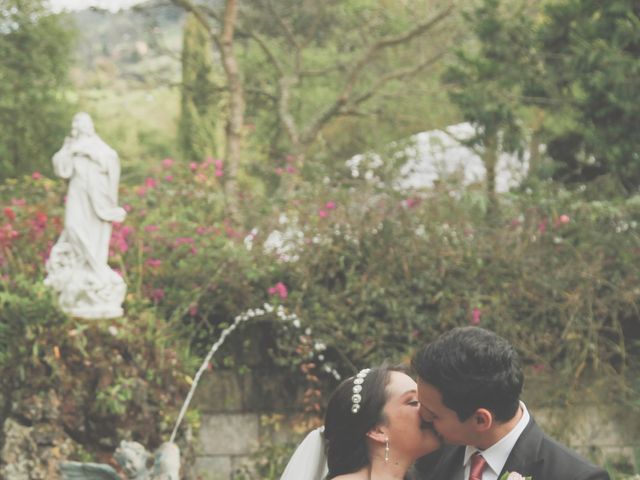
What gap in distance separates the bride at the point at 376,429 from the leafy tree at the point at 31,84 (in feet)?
39.9

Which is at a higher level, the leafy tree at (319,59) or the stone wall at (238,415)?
the leafy tree at (319,59)

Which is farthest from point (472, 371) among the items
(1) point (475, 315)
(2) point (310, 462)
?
(1) point (475, 315)

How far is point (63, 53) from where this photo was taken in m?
16.0

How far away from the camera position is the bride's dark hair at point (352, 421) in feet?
10.6

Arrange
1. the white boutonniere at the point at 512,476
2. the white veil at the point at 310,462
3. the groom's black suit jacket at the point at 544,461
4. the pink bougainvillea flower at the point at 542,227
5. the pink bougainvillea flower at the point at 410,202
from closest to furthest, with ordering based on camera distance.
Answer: the white boutonniere at the point at 512,476 → the groom's black suit jacket at the point at 544,461 → the white veil at the point at 310,462 → the pink bougainvillea flower at the point at 542,227 → the pink bougainvillea flower at the point at 410,202

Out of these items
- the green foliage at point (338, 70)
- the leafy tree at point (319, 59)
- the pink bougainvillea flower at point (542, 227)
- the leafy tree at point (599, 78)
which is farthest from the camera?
the green foliage at point (338, 70)

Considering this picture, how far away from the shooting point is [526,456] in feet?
9.50

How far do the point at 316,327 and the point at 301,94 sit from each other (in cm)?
1060

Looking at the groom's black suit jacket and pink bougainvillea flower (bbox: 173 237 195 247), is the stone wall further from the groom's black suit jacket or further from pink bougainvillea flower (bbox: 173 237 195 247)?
the groom's black suit jacket

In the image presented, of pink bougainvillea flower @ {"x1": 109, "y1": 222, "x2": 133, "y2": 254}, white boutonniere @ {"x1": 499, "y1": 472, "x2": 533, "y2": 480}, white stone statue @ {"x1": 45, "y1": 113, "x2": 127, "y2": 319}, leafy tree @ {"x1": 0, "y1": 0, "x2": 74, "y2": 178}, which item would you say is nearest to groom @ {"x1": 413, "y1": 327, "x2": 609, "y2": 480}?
white boutonniere @ {"x1": 499, "y1": 472, "x2": 533, "y2": 480}

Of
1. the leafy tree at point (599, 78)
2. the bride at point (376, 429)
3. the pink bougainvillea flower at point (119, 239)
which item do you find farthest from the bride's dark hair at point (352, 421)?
the leafy tree at point (599, 78)

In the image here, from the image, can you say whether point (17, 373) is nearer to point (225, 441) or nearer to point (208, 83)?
point (225, 441)

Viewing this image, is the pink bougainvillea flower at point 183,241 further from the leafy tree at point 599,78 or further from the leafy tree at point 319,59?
the leafy tree at point 319,59

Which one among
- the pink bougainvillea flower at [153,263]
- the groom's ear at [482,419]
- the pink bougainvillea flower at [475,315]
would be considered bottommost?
the pink bougainvillea flower at [475,315]
